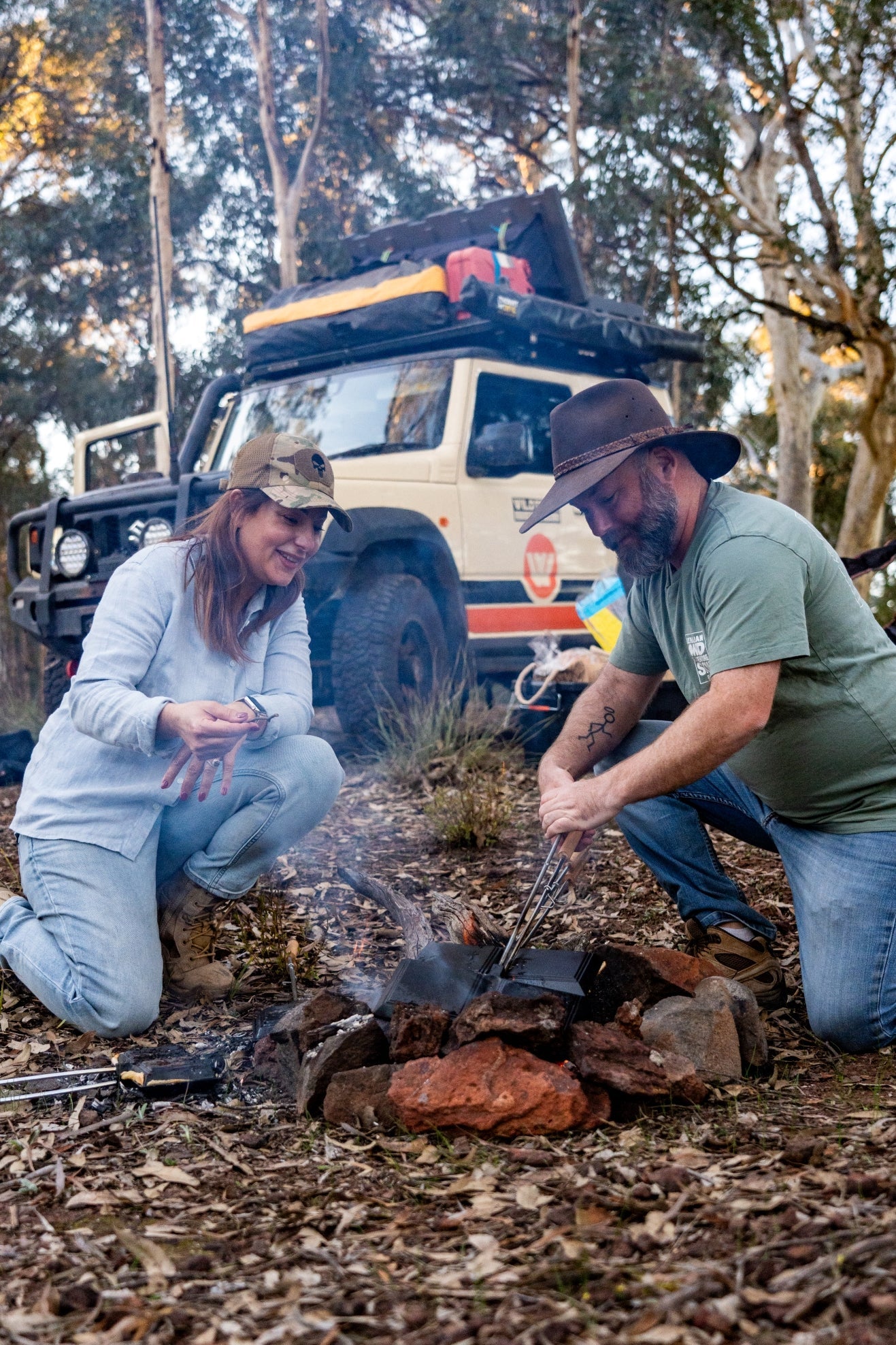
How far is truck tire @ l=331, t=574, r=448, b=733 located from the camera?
6430 millimetres

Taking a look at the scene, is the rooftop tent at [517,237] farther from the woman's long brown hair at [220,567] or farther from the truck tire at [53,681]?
the woman's long brown hair at [220,567]

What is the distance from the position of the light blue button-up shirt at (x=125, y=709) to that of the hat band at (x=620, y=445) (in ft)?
3.88

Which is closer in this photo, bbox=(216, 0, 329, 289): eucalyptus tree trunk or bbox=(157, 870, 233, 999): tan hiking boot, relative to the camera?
bbox=(157, 870, 233, 999): tan hiking boot

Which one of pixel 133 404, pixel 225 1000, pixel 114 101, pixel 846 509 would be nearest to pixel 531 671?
pixel 225 1000

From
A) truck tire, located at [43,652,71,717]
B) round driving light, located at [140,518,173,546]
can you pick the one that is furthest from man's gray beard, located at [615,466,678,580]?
truck tire, located at [43,652,71,717]

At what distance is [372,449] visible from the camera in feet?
22.9

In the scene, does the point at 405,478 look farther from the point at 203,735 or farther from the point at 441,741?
the point at 203,735

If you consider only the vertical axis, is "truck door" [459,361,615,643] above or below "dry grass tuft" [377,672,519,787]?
above

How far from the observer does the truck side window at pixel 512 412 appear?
696 centimetres

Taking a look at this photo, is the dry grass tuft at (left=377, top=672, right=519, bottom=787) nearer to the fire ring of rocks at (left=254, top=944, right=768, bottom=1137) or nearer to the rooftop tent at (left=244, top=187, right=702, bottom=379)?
the rooftop tent at (left=244, top=187, right=702, bottom=379)

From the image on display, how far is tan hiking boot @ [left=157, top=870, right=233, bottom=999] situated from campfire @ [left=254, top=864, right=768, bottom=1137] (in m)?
0.53

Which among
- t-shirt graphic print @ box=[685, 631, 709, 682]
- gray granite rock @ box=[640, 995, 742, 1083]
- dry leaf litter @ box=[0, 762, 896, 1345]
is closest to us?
dry leaf litter @ box=[0, 762, 896, 1345]

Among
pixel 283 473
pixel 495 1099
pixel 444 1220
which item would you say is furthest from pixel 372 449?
pixel 444 1220

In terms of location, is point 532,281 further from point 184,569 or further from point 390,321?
point 184,569
